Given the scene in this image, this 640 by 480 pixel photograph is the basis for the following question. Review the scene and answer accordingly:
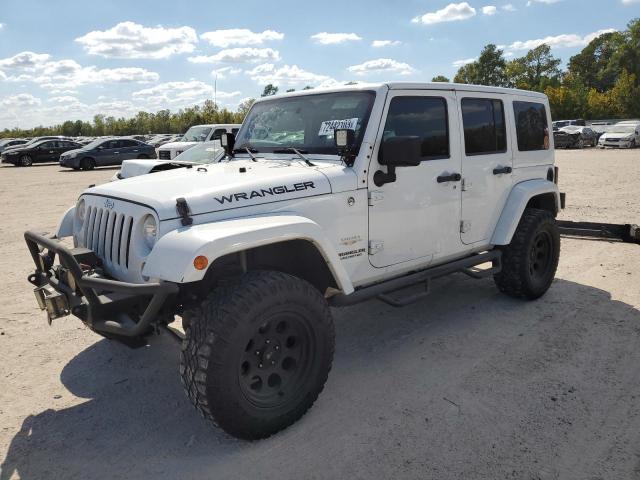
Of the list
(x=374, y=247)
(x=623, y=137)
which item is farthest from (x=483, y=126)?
(x=623, y=137)

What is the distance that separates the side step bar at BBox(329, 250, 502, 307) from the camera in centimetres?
360

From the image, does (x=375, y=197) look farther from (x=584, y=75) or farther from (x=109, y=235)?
(x=584, y=75)

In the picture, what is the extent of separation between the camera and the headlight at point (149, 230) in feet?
10.0

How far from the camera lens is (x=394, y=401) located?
3.49 meters

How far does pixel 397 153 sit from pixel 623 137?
101ft

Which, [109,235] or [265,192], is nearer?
[265,192]

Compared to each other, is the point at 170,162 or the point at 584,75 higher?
the point at 584,75

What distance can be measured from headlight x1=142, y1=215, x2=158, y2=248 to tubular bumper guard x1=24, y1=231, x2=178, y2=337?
1.04 ft

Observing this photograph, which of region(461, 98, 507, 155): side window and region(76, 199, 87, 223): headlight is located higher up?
region(461, 98, 507, 155): side window

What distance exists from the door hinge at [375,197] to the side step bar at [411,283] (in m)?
0.60

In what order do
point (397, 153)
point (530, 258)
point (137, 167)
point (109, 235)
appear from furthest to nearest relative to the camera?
point (137, 167) → point (530, 258) → point (397, 153) → point (109, 235)

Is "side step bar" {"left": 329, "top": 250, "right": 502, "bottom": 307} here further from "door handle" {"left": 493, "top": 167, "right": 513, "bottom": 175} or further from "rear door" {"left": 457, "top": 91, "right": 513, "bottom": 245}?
"door handle" {"left": 493, "top": 167, "right": 513, "bottom": 175}

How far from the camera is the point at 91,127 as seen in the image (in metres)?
88.4

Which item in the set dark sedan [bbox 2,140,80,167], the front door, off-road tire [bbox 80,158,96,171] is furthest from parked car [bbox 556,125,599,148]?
the front door
